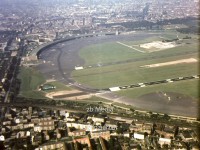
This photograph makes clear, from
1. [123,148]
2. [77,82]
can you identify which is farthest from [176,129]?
[77,82]

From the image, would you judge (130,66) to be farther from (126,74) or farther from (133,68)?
(126,74)

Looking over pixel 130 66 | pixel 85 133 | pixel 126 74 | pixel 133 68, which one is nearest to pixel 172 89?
pixel 126 74

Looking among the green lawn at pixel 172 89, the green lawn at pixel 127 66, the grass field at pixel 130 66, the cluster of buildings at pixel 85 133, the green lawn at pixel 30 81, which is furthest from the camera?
the green lawn at pixel 127 66

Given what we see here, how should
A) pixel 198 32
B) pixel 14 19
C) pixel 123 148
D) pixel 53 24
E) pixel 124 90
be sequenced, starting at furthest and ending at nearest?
pixel 14 19 → pixel 53 24 → pixel 198 32 → pixel 124 90 → pixel 123 148

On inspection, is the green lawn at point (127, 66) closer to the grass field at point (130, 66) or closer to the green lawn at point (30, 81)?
the grass field at point (130, 66)

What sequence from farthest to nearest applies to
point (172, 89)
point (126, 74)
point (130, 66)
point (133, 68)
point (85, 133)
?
point (130, 66) → point (133, 68) → point (126, 74) → point (172, 89) → point (85, 133)

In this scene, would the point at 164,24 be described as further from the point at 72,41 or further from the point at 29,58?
the point at 29,58

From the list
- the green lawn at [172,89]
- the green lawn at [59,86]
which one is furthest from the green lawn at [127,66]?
the green lawn at [172,89]
